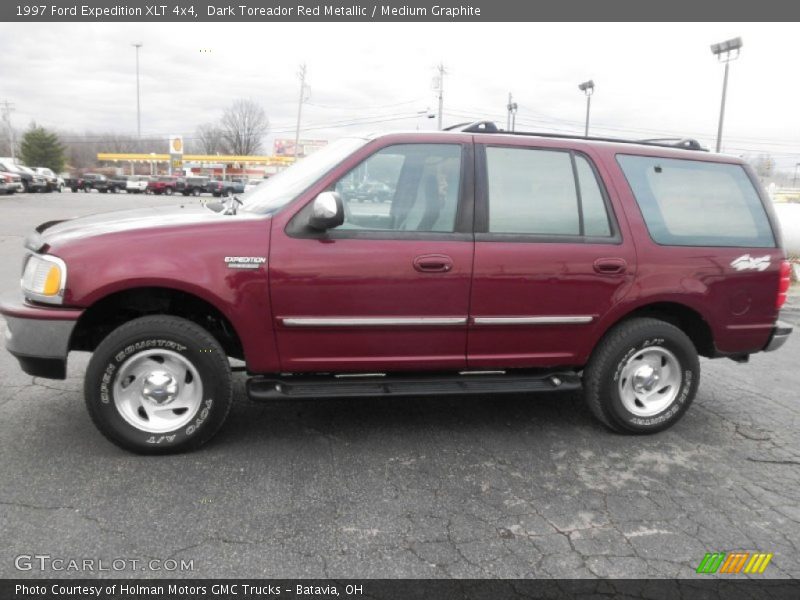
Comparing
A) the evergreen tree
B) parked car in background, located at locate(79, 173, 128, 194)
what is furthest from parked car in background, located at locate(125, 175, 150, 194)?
the evergreen tree

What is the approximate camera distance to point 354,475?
10.9 ft

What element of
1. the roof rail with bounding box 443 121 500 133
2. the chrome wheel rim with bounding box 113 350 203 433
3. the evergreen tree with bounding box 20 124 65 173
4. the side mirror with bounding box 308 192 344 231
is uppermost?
the evergreen tree with bounding box 20 124 65 173

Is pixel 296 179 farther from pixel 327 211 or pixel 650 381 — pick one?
pixel 650 381

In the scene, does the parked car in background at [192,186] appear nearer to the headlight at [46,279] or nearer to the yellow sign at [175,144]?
the yellow sign at [175,144]

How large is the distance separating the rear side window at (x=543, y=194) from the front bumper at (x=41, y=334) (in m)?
2.45

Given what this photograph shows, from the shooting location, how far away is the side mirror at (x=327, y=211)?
10.5 feet

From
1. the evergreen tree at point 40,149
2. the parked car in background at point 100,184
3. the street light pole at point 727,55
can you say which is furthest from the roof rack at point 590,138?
the evergreen tree at point 40,149

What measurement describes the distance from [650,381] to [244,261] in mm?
2739

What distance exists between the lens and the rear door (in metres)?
3.60


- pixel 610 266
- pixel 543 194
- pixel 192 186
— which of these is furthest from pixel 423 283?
pixel 192 186

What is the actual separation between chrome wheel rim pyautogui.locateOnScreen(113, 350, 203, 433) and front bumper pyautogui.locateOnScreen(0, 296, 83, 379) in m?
0.36

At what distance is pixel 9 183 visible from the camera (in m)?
32.0

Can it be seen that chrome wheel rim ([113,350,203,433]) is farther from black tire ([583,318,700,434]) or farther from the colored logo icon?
the colored logo icon
